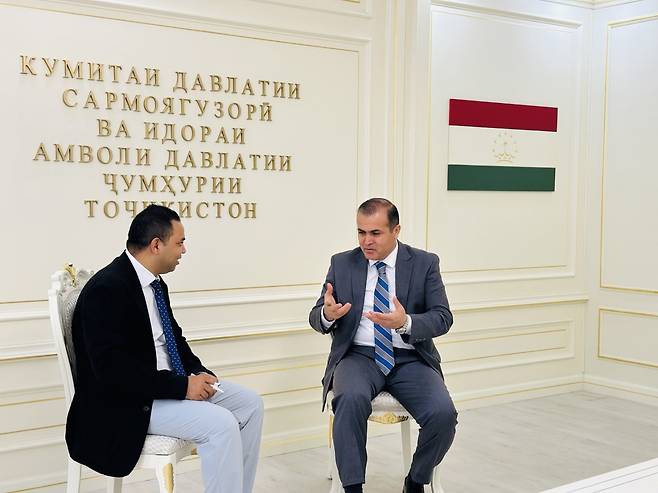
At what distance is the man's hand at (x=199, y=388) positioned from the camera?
3.45 metres

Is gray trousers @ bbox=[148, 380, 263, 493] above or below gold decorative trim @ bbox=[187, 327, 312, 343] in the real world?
below

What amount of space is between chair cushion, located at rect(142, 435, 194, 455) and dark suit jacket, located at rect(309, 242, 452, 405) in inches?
42.0

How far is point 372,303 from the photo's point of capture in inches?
169

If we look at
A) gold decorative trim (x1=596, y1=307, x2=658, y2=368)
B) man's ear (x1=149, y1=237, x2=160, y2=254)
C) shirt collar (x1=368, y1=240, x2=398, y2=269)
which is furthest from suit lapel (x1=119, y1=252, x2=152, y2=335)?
gold decorative trim (x1=596, y1=307, x2=658, y2=368)

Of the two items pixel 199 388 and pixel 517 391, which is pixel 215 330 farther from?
pixel 517 391

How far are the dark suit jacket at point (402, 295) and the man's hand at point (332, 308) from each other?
0.10 meters

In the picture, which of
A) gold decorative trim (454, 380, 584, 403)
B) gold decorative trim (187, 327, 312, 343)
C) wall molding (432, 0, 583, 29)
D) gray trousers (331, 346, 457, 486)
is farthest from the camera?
gold decorative trim (454, 380, 584, 403)

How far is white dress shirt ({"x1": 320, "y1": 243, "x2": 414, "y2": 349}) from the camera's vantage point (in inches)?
168

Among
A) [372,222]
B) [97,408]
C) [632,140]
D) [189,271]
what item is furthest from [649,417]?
[97,408]

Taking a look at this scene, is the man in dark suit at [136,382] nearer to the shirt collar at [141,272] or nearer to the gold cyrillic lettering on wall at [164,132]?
the shirt collar at [141,272]

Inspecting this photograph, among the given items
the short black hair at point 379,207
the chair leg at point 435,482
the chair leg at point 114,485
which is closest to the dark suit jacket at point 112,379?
the chair leg at point 114,485

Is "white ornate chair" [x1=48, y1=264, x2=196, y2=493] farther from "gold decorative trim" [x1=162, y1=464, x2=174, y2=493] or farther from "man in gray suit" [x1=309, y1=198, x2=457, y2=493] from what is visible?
"man in gray suit" [x1=309, y1=198, x2=457, y2=493]

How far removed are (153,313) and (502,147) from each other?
3362 mm

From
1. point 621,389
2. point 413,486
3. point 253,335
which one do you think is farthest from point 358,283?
point 621,389
